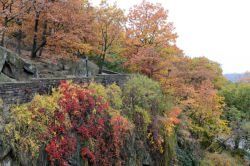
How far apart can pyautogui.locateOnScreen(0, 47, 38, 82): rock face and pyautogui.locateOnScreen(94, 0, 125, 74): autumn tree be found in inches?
259

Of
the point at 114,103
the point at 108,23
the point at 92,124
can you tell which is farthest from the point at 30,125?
the point at 108,23

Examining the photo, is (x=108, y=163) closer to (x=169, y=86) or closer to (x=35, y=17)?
(x=169, y=86)

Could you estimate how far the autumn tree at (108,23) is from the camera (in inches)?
612

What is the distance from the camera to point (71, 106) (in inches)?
255

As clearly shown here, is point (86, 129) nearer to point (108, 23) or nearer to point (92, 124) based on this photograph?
point (92, 124)

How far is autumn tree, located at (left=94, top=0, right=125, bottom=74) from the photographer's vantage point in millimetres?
15547

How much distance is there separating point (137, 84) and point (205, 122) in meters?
8.55

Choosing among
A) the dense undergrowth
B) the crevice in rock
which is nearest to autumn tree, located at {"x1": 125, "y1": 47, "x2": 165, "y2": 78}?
the dense undergrowth

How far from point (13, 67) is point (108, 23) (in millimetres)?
9488

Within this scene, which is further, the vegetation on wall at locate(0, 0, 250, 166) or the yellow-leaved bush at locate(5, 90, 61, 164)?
the vegetation on wall at locate(0, 0, 250, 166)

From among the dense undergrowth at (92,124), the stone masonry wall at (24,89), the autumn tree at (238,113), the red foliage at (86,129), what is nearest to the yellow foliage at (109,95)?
the dense undergrowth at (92,124)

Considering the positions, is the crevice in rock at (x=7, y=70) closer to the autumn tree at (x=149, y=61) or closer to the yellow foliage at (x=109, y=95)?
the yellow foliage at (x=109, y=95)

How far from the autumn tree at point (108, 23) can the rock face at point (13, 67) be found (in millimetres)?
6570

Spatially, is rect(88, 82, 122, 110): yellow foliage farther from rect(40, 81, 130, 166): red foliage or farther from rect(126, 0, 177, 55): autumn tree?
rect(126, 0, 177, 55): autumn tree
